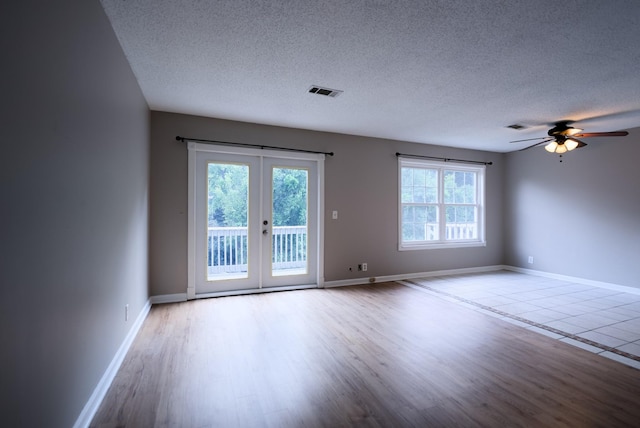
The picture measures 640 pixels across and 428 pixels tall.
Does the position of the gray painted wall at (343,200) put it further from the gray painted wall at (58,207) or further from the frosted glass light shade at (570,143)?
the frosted glass light shade at (570,143)

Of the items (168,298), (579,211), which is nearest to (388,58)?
(168,298)

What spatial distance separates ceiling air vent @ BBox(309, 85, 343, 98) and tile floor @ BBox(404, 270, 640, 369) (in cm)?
316

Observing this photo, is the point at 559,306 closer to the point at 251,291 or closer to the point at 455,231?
the point at 455,231

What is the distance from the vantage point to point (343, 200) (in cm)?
529

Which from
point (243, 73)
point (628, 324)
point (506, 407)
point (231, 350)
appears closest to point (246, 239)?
point (231, 350)

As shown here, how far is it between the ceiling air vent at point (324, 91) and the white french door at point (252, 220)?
1.50 meters

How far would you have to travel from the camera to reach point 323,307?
4.09 meters

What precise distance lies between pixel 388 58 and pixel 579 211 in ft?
16.4

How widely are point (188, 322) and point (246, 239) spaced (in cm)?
147

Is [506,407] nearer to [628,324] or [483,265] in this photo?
[628,324]

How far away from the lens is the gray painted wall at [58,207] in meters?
1.12

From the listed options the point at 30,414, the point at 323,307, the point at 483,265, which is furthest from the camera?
the point at 483,265

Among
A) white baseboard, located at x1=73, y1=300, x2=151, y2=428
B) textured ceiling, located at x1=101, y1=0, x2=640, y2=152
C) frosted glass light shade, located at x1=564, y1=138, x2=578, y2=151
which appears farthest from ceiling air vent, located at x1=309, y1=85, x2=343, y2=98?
frosted glass light shade, located at x1=564, y1=138, x2=578, y2=151

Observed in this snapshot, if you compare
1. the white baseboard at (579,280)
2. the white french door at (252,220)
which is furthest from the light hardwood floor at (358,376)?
the white baseboard at (579,280)
